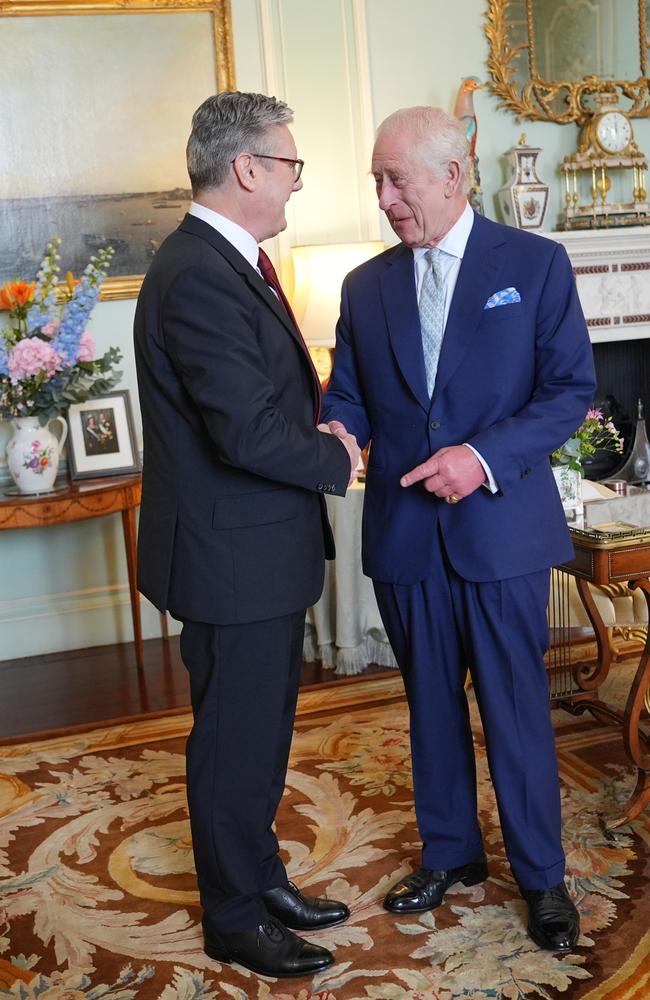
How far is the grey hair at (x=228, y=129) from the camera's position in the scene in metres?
2.14

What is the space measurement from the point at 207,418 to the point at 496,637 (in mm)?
848

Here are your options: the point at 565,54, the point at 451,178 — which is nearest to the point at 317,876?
the point at 451,178

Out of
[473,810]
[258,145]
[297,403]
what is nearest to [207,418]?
[297,403]

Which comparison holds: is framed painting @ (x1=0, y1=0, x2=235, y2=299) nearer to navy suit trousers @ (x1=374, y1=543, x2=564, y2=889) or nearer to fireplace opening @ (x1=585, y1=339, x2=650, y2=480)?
fireplace opening @ (x1=585, y1=339, x2=650, y2=480)

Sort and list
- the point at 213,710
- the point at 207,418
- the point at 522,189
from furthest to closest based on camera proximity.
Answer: the point at 522,189
the point at 213,710
the point at 207,418

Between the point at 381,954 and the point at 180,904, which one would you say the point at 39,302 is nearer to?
the point at 180,904

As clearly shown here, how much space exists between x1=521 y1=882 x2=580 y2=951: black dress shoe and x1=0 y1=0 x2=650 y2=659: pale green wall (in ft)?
10.4

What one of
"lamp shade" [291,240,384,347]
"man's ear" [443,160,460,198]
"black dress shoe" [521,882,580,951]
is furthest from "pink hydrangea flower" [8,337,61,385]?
"black dress shoe" [521,882,580,951]

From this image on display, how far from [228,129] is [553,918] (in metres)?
1.86

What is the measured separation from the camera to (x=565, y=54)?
5555 mm

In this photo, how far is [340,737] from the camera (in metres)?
3.77

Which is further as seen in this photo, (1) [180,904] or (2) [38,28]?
(2) [38,28]

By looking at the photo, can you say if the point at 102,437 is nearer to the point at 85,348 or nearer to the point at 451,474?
the point at 85,348

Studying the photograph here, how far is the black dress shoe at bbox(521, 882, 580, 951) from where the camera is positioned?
2.39 m
